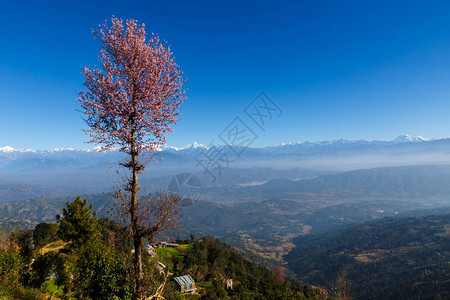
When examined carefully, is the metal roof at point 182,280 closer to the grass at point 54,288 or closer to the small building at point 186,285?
the small building at point 186,285

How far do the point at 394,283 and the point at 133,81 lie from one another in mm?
242773

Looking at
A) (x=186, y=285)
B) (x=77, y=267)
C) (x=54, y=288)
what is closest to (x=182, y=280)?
(x=186, y=285)

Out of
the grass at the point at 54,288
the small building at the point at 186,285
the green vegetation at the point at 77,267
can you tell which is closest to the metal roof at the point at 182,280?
the small building at the point at 186,285

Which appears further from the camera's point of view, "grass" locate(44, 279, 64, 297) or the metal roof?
the metal roof

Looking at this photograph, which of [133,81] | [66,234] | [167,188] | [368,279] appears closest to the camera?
[133,81]

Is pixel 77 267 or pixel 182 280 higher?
pixel 77 267

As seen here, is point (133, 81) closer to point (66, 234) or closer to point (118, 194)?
point (118, 194)

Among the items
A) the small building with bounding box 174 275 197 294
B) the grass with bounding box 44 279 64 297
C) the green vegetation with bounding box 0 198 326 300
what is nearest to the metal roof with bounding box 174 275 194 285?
the small building with bounding box 174 275 197 294

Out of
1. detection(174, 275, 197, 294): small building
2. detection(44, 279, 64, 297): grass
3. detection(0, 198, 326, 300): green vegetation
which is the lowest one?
detection(174, 275, 197, 294): small building

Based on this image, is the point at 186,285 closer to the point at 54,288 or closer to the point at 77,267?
the point at 54,288

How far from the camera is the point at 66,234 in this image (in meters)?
35.7

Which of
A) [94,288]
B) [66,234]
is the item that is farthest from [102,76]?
[66,234]

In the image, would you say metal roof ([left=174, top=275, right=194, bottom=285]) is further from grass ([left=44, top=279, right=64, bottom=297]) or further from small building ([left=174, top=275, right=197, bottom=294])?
grass ([left=44, top=279, right=64, bottom=297])

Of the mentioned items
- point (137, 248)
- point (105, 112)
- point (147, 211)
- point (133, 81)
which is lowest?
point (137, 248)
